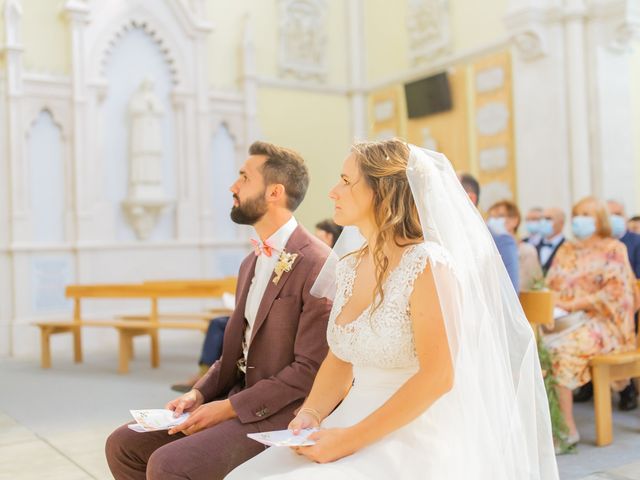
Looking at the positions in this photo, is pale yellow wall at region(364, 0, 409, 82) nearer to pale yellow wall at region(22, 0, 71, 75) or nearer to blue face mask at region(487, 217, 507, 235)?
pale yellow wall at region(22, 0, 71, 75)

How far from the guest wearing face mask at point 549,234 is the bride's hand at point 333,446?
4598mm

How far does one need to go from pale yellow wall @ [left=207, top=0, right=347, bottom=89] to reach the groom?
7.77 metres

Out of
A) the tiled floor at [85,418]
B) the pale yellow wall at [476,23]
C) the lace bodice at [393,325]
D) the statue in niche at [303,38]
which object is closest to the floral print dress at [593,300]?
the tiled floor at [85,418]

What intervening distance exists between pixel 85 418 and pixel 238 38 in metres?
6.92

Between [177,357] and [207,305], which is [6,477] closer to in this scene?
[177,357]

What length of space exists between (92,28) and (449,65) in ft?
15.7

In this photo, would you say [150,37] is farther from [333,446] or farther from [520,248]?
[333,446]

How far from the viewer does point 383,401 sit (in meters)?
2.01

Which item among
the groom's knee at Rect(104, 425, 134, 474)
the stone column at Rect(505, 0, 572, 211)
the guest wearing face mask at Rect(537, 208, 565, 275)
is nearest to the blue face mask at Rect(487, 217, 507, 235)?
the guest wearing face mask at Rect(537, 208, 565, 275)

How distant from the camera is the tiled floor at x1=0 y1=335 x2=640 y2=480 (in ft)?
12.3

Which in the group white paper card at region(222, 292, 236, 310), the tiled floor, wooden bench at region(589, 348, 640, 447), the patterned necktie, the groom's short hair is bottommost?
the tiled floor

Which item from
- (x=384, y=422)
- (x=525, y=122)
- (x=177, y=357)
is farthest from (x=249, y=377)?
(x=525, y=122)

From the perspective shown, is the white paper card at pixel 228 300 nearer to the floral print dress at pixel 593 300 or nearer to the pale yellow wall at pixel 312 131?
the floral print dress at pixel 593 300

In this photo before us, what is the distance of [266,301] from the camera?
2.61m
